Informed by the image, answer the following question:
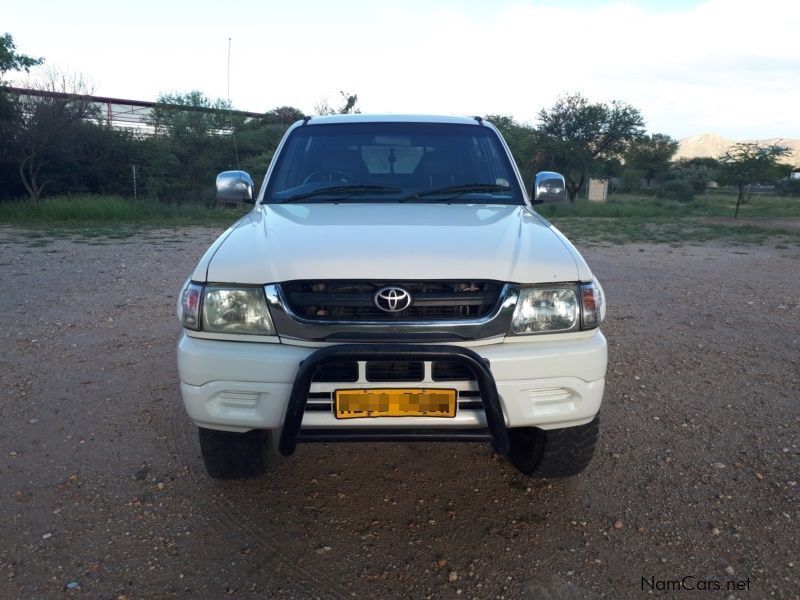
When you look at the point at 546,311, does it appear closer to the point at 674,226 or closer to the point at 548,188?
the point at 548,188

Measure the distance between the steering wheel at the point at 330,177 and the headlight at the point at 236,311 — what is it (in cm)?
140

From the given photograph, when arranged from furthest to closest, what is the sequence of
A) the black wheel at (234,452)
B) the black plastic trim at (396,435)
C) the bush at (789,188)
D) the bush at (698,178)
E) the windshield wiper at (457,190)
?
the bush at (789,188) → the bush at (698,178) → the windshield wiper at (457,190) → the black wheel at (234,452) → the black plastic trim at (396,435)

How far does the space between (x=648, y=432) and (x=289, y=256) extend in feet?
7.53

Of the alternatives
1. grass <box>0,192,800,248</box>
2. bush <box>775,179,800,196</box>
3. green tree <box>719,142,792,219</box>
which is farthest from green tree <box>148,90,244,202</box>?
bush <box>775,179,800,196</box>

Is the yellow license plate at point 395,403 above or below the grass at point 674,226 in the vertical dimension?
above

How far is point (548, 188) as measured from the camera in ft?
13.0

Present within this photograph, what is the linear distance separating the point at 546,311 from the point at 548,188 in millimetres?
1737

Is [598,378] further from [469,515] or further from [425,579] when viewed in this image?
[425,579]

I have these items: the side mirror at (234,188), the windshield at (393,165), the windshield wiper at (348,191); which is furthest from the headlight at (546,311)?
the side mirror at (234,188)

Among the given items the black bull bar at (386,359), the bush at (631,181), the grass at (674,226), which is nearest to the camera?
the black bull bar at (386,359)

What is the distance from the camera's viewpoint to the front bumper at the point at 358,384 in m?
2.30

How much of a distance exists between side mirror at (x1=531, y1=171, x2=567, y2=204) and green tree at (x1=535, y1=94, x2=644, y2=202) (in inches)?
1016

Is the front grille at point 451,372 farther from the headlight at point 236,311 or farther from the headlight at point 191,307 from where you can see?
the headlight at point 191,307

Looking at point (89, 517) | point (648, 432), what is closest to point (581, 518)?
point (648, 432)
